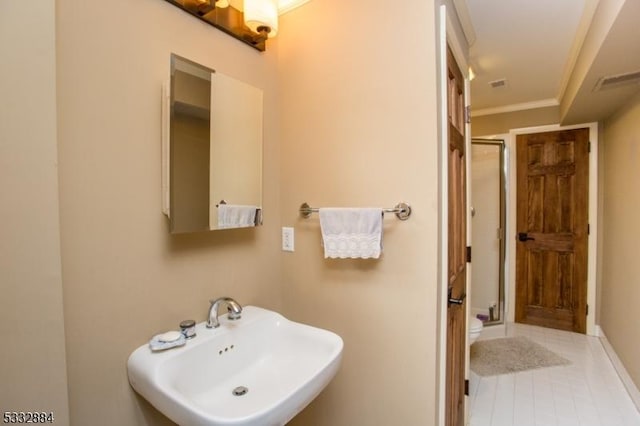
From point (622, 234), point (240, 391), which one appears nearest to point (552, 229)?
point (622, 234)

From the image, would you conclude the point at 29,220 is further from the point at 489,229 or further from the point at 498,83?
the point at 489,229

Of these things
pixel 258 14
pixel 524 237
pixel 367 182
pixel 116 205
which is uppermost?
pixel 258 14

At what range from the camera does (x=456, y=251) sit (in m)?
1.64

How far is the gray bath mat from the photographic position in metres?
2.65

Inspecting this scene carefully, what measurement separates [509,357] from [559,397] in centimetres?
59

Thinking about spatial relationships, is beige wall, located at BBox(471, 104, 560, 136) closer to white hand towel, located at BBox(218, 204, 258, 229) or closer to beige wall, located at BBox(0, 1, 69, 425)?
white hand towel, located at BBox(218, 204, 258, 229)

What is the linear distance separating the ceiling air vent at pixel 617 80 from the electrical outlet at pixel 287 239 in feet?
7.43

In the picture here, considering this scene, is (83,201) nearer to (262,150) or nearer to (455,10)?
(262,150)

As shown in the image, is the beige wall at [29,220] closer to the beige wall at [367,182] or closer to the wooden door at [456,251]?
the beige wall at [367,182]

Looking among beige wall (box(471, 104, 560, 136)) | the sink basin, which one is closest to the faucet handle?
the sink basin

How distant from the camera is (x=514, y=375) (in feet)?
8.35

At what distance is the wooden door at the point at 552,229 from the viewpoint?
3.29 m

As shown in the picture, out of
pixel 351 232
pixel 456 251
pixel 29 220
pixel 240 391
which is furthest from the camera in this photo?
pixel 456 251

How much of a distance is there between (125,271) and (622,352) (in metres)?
3.49
